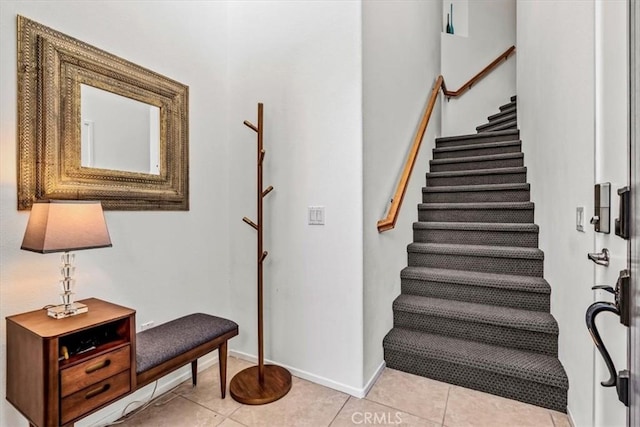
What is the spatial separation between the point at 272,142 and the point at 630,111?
1.86 metres

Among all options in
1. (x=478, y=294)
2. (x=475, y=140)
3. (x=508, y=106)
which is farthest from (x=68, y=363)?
(x=508, y=106)

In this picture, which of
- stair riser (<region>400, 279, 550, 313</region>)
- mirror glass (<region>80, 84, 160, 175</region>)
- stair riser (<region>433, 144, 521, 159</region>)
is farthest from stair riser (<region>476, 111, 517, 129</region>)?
mirror glass (<region>80, 84, 160, 175</region>)

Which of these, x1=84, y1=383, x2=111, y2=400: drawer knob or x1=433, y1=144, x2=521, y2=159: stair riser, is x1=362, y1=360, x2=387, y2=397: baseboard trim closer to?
x1=84, y1=383, x2=111, y2=400: drawer knob

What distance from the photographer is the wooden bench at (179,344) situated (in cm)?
152

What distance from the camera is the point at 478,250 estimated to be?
2.50m

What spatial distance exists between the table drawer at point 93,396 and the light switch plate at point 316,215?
4.07 feet

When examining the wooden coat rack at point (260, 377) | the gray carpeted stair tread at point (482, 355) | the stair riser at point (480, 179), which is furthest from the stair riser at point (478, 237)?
the wooden coat rack at point (260, 377)

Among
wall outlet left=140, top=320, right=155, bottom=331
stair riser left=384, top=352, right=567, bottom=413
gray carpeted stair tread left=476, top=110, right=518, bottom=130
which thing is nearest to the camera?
stair riser left=384, top=352, right=567, bottom=413

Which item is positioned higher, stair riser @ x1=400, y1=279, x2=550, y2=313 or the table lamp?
the table lamp

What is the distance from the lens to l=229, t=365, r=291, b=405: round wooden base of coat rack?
1.88 meters

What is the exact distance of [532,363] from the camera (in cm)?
185

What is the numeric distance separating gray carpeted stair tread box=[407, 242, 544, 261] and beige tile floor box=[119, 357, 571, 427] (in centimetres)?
100

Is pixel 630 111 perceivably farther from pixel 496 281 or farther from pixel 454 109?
pixel 454 109

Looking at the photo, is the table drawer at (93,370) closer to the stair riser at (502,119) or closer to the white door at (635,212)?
the white door at (635,212)
